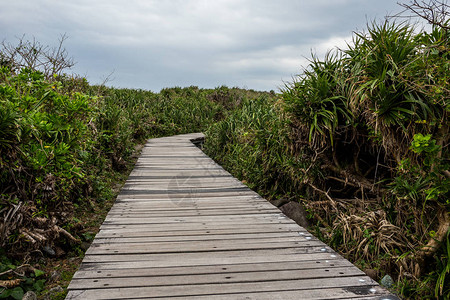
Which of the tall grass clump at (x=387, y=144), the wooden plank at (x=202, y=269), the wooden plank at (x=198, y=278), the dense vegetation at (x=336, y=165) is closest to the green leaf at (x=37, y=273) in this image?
the dense vegetation at (x=336, y=165)

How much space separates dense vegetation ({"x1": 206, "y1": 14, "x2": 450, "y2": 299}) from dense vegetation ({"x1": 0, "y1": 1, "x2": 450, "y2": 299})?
Result: 17 mm

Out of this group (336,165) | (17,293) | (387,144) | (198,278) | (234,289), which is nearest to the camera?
(234,289)

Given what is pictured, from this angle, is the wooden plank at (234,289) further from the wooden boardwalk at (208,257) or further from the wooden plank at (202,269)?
the wooden plank at (202,269)

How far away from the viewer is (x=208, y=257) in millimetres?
2748

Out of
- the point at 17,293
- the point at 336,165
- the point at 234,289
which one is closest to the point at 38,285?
the point at 17,293

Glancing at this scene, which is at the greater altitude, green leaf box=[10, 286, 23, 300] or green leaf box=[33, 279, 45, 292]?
green leaf box=[10, 286, 23, 300]

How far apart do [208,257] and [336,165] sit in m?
2.97

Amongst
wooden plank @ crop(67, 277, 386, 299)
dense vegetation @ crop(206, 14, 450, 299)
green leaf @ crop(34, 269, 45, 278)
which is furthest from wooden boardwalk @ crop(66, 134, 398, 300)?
dense vegetation @ crop(206, 14, 450, 299)

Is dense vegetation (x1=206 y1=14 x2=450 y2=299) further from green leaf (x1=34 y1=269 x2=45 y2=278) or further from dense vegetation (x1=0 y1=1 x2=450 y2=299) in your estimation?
green leaf (x1=34 y1=269 x2=45 y2=278)

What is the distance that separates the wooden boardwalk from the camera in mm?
2248

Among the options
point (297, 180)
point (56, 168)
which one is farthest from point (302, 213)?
point (56, 168)

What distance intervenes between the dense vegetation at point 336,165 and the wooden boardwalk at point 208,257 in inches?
26.9

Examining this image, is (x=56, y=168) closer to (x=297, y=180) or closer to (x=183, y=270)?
(x=183, y=270)

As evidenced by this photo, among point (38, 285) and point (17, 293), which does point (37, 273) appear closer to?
point (38, 285)
